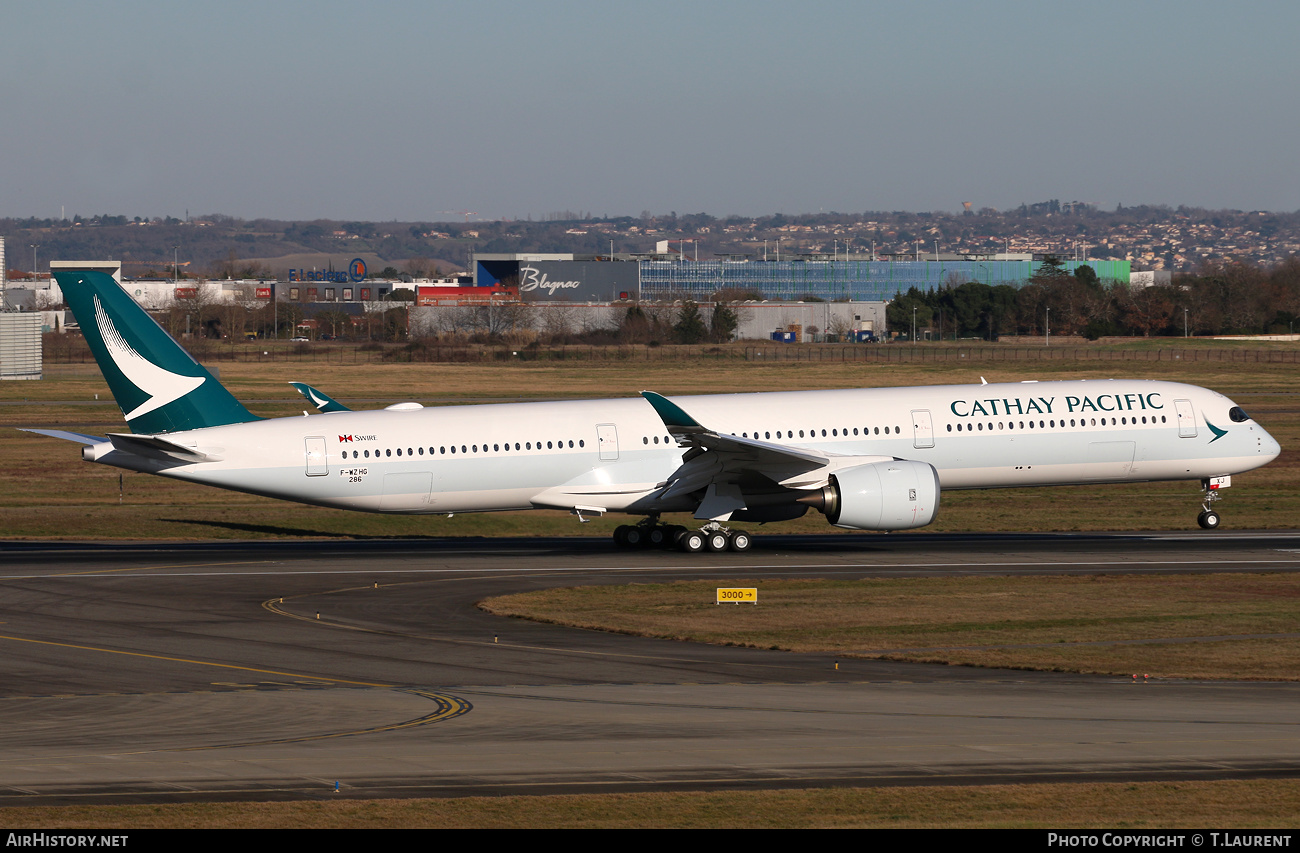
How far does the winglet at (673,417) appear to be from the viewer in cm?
3828

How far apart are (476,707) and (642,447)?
64.2 feet

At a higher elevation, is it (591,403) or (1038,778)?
(591,403)

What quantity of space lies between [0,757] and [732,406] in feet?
87.4

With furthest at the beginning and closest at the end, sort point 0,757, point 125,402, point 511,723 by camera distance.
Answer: point 125,402, point 511,723, point 0,757

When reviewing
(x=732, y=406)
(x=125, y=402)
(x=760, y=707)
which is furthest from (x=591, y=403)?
(x=760, y=707)

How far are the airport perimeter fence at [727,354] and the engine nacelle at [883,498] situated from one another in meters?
98.8

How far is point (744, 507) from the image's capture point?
133ft

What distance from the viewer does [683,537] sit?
41594mm

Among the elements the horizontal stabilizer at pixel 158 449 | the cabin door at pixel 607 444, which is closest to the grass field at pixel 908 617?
the cabin door at pixel 607 444

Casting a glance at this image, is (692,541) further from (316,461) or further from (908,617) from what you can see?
Answer: (908,617)

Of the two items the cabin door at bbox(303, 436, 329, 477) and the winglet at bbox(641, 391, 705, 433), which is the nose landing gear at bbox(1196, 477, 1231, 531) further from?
the cabin door at bbox(303, 436, 329, 477)

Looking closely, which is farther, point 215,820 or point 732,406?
point 732,406

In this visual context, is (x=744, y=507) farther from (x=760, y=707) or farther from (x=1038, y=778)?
(x=1038, y=778)

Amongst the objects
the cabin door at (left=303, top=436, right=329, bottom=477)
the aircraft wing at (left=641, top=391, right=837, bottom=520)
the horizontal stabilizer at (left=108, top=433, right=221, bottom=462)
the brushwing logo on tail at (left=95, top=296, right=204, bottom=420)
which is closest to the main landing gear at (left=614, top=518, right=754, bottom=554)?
the aircraft wing at (left=641, top=391, right=837, bottom=520)
